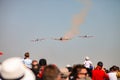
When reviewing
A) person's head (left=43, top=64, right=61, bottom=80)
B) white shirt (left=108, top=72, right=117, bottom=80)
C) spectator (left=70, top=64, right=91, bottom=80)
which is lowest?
white shirt (left=108, top=72, right=117, bottom=80)

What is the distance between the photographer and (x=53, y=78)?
12.8 feet

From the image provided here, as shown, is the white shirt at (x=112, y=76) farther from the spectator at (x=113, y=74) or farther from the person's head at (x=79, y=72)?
the person's head at (x=79, y=72)

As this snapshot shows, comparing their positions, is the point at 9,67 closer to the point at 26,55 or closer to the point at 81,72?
the point at 81,72

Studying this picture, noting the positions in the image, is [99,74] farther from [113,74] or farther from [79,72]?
[79,72]

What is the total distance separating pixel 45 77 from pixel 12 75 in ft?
1.61

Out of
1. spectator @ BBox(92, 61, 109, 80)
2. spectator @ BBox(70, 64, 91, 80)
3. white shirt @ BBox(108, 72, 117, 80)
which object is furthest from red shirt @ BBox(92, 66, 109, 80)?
spectator @ BBox(70, 64, 91, 80)

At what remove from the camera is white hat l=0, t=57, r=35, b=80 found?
11.8 ft

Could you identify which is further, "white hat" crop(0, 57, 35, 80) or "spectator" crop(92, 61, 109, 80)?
"spectator" crop(92, 61, 109, 80)

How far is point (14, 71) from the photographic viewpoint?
362cm

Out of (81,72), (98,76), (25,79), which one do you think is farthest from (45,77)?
(98,76)

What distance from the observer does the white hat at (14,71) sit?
359 centimetres

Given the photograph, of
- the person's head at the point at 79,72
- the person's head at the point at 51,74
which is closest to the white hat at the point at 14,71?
the person's head at the point at 51,74

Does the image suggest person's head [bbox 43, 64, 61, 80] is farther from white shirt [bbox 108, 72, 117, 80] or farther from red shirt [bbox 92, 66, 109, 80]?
white shirt [bbox 108, 72, 117, 80]

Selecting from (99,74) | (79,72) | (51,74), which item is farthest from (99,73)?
(51,74)
